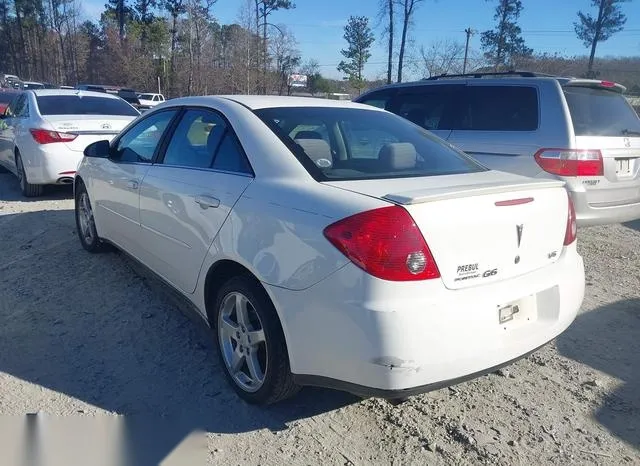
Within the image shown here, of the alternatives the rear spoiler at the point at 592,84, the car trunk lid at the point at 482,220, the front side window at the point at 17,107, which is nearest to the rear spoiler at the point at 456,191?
the car trunk lid at the point at 482,220

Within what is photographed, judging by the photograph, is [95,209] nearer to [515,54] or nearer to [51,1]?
[515,54]

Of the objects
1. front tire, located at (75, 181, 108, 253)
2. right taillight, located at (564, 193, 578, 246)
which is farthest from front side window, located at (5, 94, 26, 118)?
right taillight, located at (564, 193, 578, 246)

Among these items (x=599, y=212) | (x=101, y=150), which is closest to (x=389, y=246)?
(x=101, y=150)

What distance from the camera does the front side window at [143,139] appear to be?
3824 millimetres

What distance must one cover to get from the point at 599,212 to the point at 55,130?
6.65 metres

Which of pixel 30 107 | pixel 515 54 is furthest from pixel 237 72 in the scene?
pixel 30 107

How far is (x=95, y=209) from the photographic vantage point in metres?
4.74

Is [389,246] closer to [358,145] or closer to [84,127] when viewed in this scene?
[358,145]

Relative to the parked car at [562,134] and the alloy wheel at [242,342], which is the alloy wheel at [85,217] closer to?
the alloy wheel at [242,342]

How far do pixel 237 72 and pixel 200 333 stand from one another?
36.2 metres

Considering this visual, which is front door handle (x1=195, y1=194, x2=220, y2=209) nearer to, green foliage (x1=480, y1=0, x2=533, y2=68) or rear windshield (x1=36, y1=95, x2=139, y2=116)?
rear windshield (x1=36, y1=95, x2=139, y2=116)

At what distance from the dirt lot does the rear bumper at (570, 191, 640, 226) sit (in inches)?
37.0

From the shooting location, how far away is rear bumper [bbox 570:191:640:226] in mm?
4840

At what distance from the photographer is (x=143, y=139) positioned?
13.4 feet
